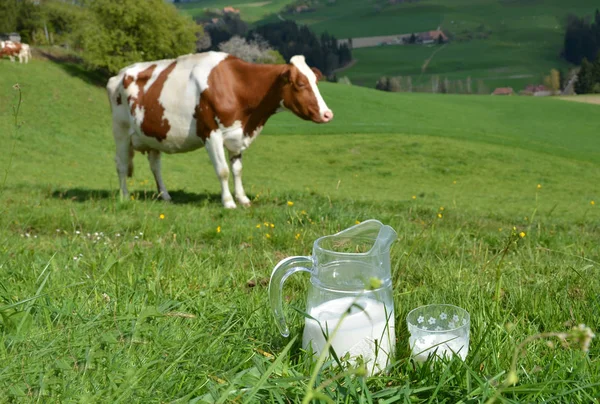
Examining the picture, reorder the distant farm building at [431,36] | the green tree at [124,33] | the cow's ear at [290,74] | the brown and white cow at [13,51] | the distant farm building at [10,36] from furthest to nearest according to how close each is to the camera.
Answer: the distant farm building at [431,36] → the distant farm building at [10,36] → the green tree at [124,33] → the brown and white cow at [13,51] → the cow's ear at [290,74]

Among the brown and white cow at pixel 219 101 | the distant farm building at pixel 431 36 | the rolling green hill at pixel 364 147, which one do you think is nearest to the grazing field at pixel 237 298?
the brown and white cow at pixel 219 101

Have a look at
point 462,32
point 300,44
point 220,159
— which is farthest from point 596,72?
point 220,159

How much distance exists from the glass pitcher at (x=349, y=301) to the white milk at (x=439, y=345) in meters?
0.08

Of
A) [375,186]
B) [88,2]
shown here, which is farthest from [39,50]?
[375,186]

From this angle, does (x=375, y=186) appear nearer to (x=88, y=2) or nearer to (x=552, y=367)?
(x=552, y=367)

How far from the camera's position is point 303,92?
7.78 m

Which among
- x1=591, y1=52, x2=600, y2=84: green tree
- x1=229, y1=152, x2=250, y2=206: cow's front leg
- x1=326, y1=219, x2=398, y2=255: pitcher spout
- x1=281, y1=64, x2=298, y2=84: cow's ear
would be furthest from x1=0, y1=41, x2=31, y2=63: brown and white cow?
x1=591, y1=52, x2=600, y2=84: green tree

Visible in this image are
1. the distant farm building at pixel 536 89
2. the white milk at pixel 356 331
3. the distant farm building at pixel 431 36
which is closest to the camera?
the white milk at pixel 356 331

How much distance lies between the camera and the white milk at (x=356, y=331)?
5.93 ft

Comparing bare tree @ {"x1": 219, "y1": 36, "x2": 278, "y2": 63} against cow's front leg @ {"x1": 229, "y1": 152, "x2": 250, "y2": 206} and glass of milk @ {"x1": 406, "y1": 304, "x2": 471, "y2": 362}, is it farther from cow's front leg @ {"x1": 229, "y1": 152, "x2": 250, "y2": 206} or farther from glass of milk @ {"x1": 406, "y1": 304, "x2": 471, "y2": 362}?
glass of milk @ {"x1": 406, "y1": 304, "x2": 471, "y2": 362}

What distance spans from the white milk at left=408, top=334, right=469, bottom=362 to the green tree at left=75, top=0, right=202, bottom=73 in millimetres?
31784

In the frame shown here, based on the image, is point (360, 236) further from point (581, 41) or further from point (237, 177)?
point (581, 41)

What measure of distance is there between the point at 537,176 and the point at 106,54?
2351 cm

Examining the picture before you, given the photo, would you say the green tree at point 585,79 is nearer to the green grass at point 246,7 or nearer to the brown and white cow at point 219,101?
the brown and white cow at point 219,101
